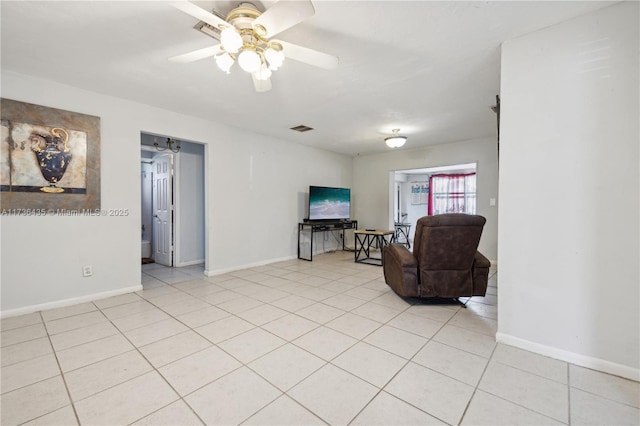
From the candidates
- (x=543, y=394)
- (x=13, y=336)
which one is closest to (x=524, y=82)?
(x=543, y=394)

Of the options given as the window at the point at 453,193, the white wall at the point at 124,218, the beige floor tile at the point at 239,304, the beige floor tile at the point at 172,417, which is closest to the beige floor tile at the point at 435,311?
the beige floor tile at the point at 239,304

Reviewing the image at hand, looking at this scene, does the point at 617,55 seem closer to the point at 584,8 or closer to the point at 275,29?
the point at 584,8

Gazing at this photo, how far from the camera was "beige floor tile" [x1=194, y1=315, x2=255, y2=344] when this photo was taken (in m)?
2.23

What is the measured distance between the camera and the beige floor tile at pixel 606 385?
5.00 ft

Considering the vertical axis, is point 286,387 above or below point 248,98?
below

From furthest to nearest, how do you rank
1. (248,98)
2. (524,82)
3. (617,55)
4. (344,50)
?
(248,98)
(344,50)
(524,82)
(617,55)

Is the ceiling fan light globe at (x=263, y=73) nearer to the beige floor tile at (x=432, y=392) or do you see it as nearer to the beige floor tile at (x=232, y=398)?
the beige floor tile at (x=232, y=398)

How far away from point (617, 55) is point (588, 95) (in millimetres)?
Answer: 258

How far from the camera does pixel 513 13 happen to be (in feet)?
5.82

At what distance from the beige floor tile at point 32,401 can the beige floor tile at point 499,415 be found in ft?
7.13

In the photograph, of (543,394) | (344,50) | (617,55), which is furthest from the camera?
(344,50)

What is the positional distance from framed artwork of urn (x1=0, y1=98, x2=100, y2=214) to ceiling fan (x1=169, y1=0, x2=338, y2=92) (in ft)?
6.33

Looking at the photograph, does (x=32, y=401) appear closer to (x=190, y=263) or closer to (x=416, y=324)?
(x=416, y=324)

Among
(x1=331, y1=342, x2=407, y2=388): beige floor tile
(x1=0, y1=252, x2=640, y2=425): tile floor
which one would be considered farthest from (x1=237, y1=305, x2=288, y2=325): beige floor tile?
(x1=331, y1=342, x2=407, y2=388): beige floor tile
